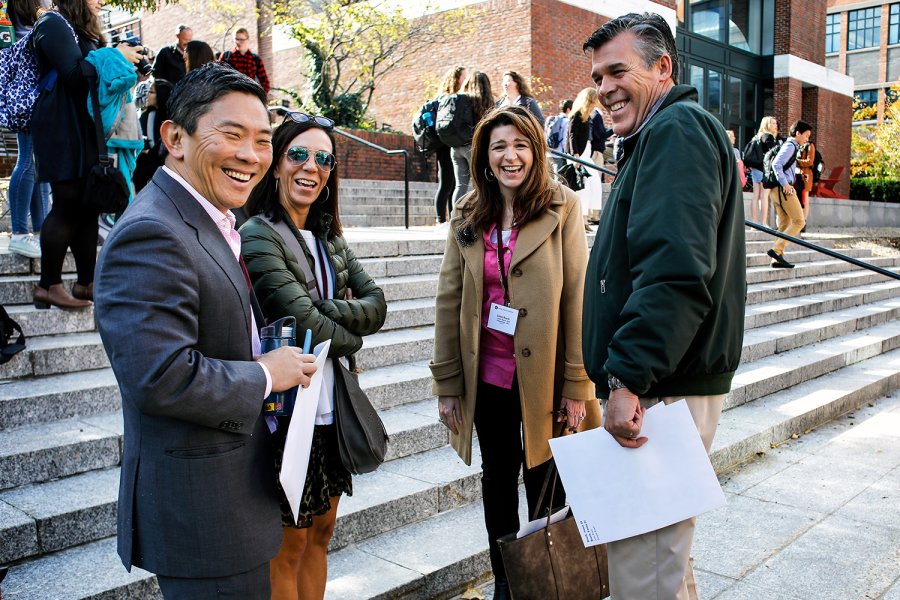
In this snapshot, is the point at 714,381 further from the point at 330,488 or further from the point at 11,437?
the point at 11,437

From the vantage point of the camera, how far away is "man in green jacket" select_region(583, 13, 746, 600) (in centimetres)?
199

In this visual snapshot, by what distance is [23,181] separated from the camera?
5230mm

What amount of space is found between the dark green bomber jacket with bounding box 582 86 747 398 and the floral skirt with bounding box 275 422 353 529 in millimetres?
905

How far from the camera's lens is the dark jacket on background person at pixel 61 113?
14.5 feet

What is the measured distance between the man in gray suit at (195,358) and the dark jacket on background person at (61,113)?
118 inches

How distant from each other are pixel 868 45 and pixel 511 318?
1852 inches

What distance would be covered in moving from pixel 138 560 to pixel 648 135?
171cm

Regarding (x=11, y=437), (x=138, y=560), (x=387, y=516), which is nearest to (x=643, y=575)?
(x=138, y=560)

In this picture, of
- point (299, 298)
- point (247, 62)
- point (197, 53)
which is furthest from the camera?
point (247, 62)

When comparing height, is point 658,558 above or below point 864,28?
below

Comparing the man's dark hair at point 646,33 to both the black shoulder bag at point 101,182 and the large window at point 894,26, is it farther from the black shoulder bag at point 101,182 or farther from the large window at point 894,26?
the large window at point 894,26

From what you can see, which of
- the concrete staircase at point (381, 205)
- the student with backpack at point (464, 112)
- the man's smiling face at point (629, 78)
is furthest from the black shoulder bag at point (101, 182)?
the concrete staircase at point (381, 205)

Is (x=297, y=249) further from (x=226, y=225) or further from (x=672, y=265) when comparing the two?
(x=672, y=265)

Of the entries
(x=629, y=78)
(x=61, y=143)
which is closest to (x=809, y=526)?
(x=629, y=78)
